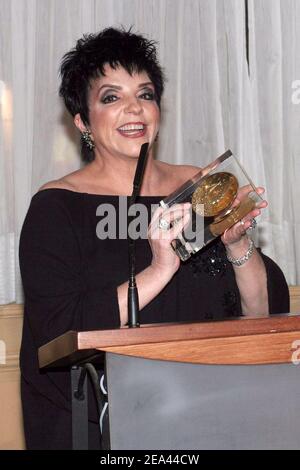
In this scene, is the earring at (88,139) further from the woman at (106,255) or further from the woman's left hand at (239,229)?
the woman's left hand at (239,229)

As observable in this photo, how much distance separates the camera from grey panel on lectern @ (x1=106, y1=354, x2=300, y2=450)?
1.48m

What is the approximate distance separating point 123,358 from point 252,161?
180 centimetres

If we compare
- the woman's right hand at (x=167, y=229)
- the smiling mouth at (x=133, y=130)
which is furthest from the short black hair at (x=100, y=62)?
the woman's right hand at (x=167, y=229)

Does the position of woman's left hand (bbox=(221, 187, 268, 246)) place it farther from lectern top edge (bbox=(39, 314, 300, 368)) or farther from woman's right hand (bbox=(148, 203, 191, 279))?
lectern top edge (bbox=(39, 314, 300, 368))

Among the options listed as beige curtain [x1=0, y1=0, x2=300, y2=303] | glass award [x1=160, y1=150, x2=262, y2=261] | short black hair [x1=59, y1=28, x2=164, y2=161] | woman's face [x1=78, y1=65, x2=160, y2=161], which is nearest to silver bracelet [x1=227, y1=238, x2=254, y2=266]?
glass award [x1=160, y1=150, x2=262, y2=261]

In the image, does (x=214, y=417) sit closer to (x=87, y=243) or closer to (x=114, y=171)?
(x=87, y=243)

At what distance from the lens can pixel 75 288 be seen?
2.06m

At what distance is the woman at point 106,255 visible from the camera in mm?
1995

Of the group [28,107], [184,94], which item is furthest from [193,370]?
[184,94]

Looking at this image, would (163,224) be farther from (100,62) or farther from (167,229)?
(100,62)

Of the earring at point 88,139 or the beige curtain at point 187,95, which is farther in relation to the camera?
the beige curtain at point 187,95

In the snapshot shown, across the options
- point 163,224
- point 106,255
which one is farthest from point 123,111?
point 163,224

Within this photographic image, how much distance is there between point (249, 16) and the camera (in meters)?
3.20

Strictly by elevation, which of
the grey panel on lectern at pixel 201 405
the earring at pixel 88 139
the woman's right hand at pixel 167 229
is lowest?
the grey panel on lectern at pixel 201 405
